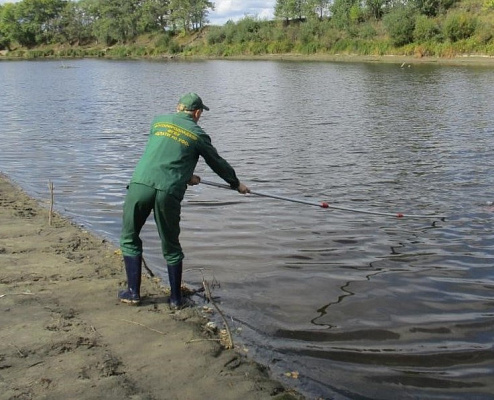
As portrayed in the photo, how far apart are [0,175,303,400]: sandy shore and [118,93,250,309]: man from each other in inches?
21.0

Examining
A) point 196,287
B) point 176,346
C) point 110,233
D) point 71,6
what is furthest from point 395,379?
point 71,6

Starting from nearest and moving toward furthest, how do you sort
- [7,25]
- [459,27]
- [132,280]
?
[132,280], [459,27], [7,25]

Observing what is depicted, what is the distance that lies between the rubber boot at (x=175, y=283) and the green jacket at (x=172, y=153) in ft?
2.64

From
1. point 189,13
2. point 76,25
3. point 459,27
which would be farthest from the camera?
point 76,25

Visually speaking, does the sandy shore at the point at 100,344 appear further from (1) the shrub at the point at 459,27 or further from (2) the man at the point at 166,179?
(1) the shrub at the point at 459,27

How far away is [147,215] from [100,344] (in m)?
1.39

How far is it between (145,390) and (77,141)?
51.7 ft

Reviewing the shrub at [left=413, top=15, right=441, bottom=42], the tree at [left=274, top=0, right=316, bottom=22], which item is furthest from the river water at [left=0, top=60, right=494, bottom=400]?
the tree at [left=274, top=0, right=316, bottom=22]

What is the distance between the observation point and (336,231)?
30.4 ft

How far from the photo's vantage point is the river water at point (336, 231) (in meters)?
5.34

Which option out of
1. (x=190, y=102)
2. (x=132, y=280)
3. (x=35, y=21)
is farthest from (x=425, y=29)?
(x=35, y=21)

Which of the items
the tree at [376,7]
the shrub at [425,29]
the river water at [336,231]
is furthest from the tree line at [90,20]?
the river water at [336,231]

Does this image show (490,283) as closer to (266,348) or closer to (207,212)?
(266,348)

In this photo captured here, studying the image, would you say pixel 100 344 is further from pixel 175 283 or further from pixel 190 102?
pixel 190 102
